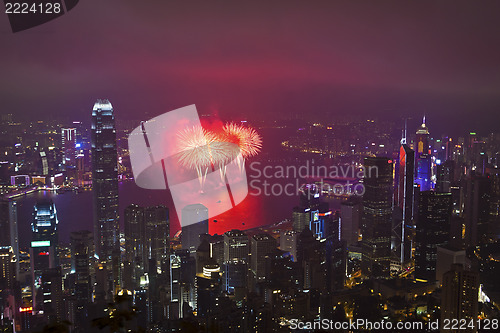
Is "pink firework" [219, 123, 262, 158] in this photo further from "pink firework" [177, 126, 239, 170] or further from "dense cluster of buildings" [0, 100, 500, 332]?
"dense cluster of buildings" [0, 100, 500, 332]

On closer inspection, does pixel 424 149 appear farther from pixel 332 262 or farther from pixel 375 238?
pixel 332 262

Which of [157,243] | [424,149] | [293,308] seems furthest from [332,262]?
[424,149]

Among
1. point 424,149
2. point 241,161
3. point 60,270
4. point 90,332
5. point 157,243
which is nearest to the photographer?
point 90,332

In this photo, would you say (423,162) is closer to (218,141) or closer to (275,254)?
(275,254)

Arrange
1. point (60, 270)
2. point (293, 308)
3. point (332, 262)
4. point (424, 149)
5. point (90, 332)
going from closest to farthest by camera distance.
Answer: point (90, 332) → point (293, 308) → point (60, 270) → point (332, 262) → point (424, 149)

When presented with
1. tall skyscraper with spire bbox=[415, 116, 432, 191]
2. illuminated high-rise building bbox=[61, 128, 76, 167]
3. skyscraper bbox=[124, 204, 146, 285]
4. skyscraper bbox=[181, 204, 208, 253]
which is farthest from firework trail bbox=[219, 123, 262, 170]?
tall skyscraper with spire bbox=[415, 116, 432, 191]

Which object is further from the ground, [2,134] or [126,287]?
[2,134]

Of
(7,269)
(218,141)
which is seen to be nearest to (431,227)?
(218,141)
